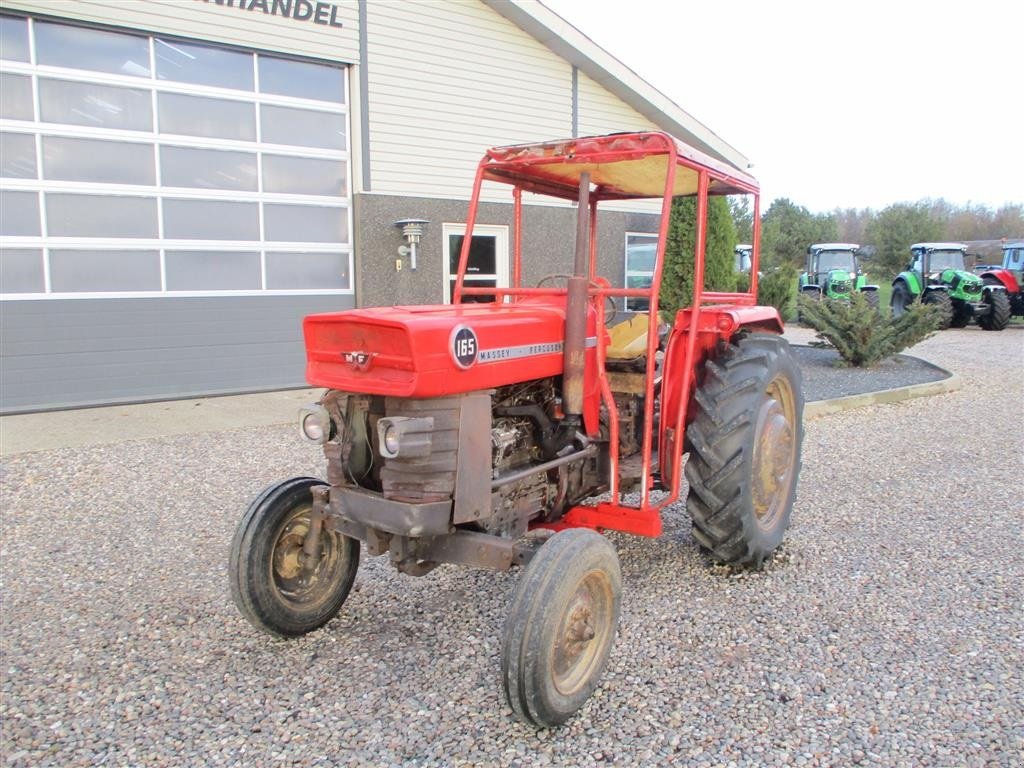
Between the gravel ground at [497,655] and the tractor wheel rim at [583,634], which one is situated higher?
the tractor wheel rim at [583,634]

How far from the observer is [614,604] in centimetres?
274

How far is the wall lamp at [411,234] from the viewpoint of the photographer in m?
9.54

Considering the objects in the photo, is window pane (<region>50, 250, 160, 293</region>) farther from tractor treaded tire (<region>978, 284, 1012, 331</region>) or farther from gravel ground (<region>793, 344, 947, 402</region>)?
tractor treaded tire (<region>978, 284, 1012, 331</region>)

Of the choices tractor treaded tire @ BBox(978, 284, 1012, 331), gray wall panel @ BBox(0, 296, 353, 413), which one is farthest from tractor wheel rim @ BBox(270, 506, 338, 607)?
tractor treaded tire @ BBox(978, 284, 1012, 331)

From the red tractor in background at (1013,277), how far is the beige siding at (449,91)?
1339 centimetres

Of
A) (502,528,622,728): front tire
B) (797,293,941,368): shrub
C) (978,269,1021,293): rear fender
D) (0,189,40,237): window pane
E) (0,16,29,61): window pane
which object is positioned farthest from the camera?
(978,269,1021,293): rear fender

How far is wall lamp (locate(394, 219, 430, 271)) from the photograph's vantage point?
954 cm

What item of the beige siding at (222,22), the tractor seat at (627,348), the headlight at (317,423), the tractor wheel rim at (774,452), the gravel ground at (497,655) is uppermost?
the beige siding at (222,22)

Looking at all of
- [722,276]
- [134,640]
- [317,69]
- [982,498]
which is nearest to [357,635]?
[134,640]

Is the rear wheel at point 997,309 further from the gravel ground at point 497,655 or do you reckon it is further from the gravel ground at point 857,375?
the gravel ground at point 497,655

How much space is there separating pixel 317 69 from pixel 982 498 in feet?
27.0

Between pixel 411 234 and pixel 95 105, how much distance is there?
3.64 metres

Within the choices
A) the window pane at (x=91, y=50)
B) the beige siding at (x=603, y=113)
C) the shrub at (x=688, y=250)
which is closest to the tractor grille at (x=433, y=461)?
the window pane at (x=91, y=50)

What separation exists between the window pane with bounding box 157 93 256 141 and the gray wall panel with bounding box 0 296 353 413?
1.87 meters
